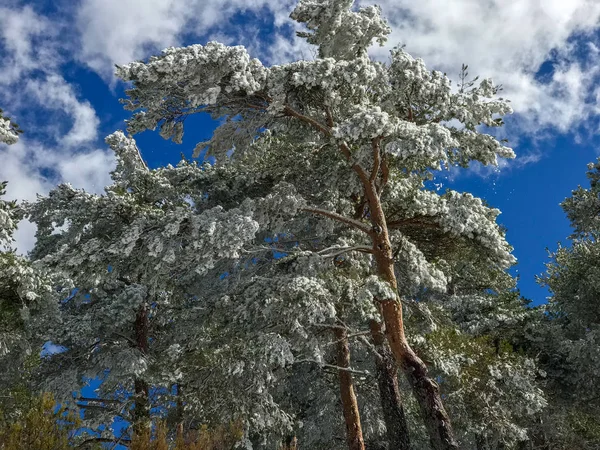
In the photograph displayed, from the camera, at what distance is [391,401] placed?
39.7 feet

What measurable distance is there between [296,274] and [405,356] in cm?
281

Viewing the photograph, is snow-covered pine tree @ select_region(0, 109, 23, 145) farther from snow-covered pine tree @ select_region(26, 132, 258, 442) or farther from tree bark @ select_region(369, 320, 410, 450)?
tree bark @ select_region(369, 320, 410, 450)

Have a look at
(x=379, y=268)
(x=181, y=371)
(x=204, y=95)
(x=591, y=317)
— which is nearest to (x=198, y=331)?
(x=181, y=371)

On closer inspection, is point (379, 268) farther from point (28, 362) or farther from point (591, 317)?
point (28, 362)

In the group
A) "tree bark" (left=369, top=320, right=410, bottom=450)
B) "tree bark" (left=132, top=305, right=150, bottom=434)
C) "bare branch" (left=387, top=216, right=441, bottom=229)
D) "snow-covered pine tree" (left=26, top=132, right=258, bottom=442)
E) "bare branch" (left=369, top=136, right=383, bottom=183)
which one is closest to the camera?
"snow-covered pine tree" (left=26, top=132, right=258, bottom=442)

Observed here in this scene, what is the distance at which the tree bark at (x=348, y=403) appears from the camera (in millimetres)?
13180

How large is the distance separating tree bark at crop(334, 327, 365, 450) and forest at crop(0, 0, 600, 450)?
4 centimetres

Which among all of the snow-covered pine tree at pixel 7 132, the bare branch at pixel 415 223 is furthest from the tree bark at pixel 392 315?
the snow-covered pine tree at pixel 7 132

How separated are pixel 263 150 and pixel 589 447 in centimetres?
1431

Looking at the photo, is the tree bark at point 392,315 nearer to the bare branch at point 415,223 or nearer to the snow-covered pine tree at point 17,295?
the bare branch at point 415,223

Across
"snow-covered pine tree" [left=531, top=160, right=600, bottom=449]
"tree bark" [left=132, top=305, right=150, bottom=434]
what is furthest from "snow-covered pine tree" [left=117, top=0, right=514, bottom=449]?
"tree bark" [left=132, top=305, right=150, bottom=434]

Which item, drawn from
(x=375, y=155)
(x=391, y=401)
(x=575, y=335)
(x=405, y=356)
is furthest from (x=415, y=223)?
(x=575, y=335)

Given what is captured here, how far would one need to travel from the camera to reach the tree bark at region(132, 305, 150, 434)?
1487 centimetres

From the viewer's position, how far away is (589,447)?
672 inches
